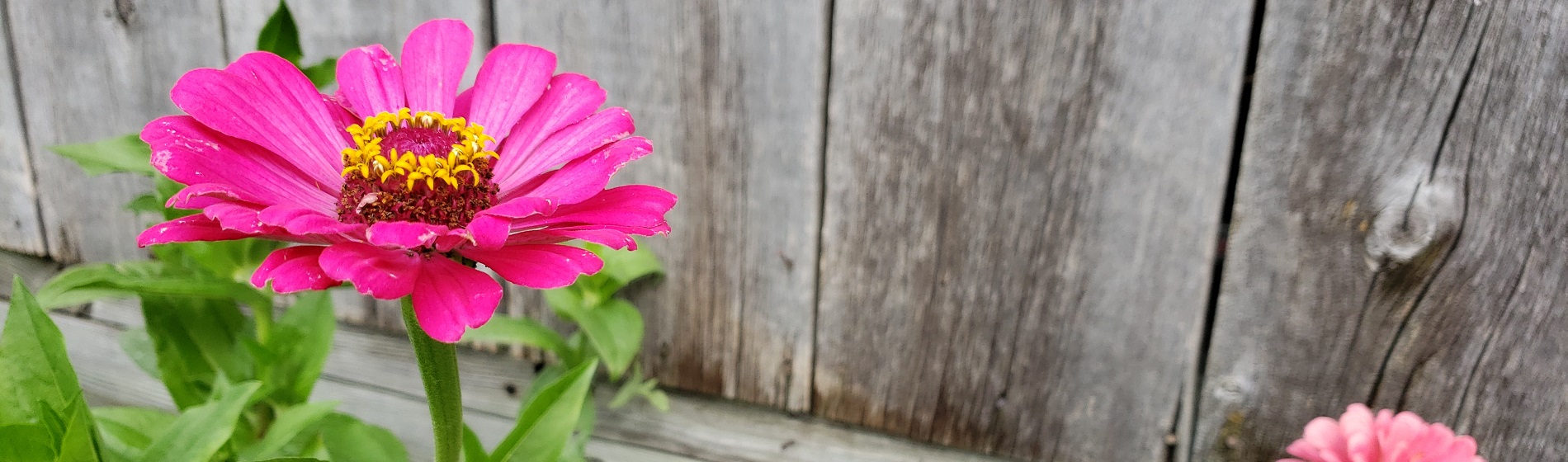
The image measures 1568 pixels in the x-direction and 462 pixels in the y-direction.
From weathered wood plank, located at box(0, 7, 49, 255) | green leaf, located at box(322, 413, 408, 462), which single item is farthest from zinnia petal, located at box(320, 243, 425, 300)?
weathered wood plank, located at box(0, 7, 49, 255)

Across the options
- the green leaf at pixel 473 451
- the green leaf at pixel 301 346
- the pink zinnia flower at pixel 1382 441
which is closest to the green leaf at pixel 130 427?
the green leaf at pixel 301 346

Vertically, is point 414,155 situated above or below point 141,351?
above

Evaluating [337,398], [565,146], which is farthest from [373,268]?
[337,398]

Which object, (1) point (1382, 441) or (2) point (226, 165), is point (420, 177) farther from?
(1) point (1382, 441)

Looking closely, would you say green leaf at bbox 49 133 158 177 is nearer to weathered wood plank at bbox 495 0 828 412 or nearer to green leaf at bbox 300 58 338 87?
green leaf at bbox 300 58 338 87

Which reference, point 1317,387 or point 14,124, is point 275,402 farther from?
point 1317,387

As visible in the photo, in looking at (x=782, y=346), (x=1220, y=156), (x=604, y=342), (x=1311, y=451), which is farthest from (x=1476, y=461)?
(x=604, y=342)
